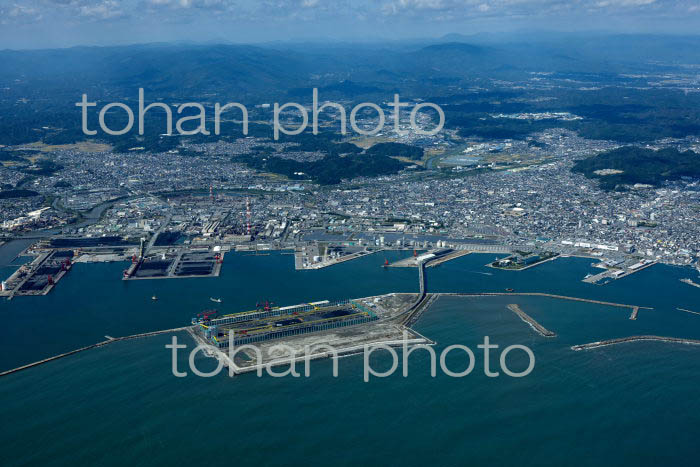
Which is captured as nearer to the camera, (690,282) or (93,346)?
(93,346)

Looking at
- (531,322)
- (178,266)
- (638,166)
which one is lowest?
(531,322)

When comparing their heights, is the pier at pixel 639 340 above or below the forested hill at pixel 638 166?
below

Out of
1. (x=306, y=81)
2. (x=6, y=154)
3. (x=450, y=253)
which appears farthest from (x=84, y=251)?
(x=306, y=81)

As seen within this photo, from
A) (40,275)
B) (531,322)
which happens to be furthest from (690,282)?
(40,275)

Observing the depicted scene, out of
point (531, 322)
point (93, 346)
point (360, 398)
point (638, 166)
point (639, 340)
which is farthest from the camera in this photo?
point (638, 166)

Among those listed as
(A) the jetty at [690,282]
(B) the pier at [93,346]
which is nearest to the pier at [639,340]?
(A) the jetty at [690,282]

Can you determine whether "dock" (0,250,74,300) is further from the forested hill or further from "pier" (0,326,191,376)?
the forested hill

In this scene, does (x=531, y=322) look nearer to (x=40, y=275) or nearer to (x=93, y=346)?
(x=93, y=346)

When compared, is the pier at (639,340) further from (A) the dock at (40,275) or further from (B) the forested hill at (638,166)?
(B) the forested hill at (638,166)

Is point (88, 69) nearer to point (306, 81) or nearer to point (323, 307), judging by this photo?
point (306, 81)
